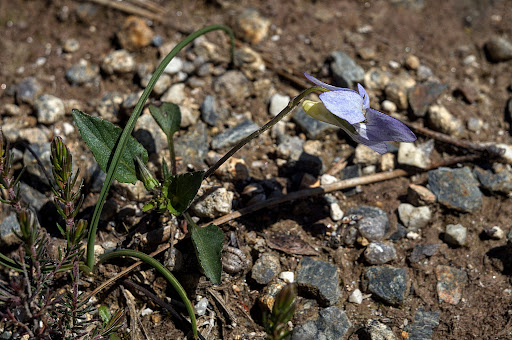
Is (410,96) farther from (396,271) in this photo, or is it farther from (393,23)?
(396,271)

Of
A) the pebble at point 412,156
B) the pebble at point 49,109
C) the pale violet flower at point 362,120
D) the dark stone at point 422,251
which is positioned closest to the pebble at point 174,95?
the pebble at point 49,109

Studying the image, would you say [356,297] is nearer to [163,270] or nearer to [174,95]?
[163,270]

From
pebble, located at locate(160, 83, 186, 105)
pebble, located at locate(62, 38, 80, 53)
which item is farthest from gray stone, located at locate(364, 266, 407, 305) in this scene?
pebble, located at locate(62, 38, 80, 53)

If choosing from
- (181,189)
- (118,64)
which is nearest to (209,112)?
(118,64)

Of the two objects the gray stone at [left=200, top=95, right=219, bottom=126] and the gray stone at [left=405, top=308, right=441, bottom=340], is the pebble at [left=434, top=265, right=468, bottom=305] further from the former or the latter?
the gray stone at [left=200, top=95, right=219, bottom=126]

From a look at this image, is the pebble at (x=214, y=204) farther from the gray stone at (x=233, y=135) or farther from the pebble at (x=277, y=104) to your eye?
the pebble at (x=277, y=104)

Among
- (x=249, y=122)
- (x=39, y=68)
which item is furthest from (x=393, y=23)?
(x=39, y=68)
